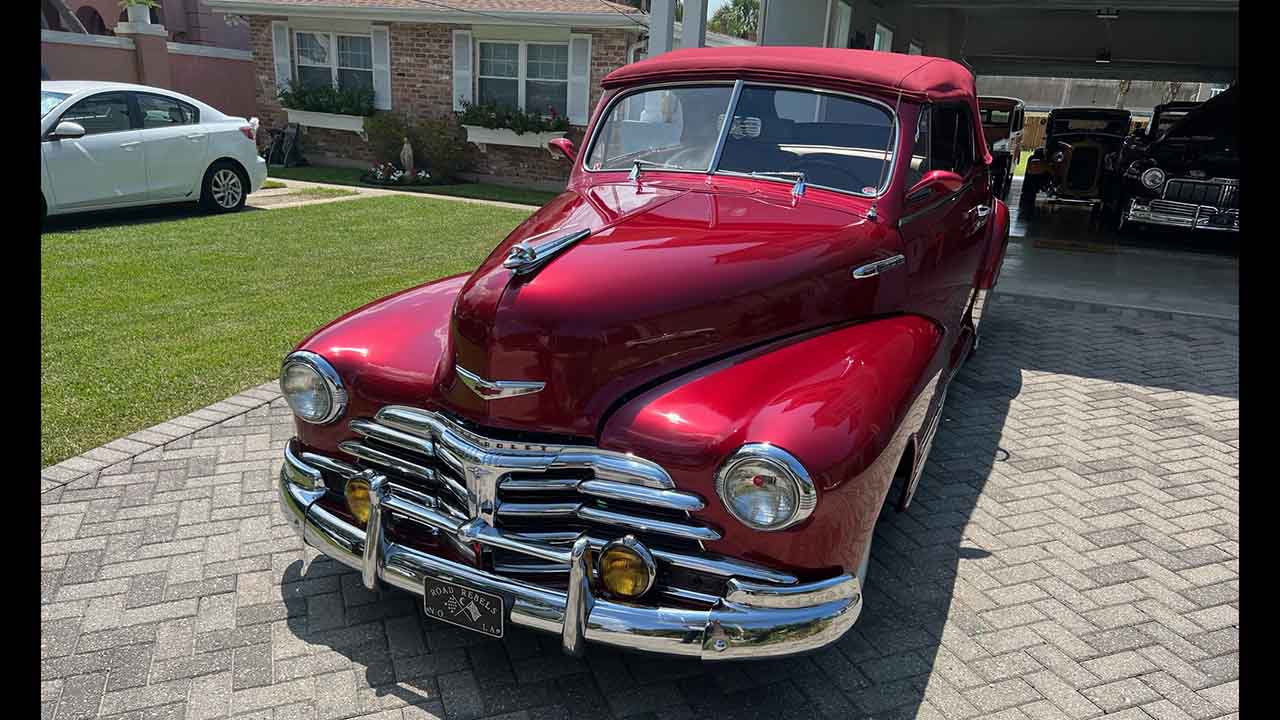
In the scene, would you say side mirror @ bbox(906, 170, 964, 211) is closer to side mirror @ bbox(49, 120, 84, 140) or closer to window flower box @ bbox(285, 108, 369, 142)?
side mirror @ bbox(49, 120, 84, 140)

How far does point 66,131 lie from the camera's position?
8836 mm

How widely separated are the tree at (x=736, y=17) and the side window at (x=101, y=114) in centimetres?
3605

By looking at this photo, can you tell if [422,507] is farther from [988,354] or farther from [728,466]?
[988,354]

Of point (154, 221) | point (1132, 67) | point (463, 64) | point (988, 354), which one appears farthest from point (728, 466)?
point (1132, 67)

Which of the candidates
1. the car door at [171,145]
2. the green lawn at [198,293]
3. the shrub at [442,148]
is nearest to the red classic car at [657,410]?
the green lawn at [198,293]

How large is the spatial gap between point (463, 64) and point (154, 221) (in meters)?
7.07

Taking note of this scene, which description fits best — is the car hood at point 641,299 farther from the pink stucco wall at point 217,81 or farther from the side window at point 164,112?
the pink stucco wall at point 217,81

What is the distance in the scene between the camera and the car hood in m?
2.60

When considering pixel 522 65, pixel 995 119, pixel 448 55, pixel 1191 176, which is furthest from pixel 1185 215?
pixel 448 55

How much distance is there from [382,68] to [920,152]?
47.5 feet

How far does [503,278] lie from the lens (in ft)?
8.99

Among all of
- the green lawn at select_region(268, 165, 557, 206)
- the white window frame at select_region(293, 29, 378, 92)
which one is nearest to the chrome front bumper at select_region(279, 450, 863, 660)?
the green lawn at select_region(268, 165, 557, 206)

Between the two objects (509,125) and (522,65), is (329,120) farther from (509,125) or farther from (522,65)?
(522,65)

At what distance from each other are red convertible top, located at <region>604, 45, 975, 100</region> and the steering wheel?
395 mm
